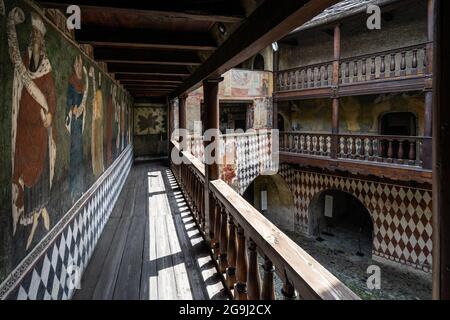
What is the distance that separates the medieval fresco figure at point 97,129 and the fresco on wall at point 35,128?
58 cm

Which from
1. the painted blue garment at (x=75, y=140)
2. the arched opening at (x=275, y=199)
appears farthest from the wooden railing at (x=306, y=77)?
the painted blue garment at (x=75, y=140)

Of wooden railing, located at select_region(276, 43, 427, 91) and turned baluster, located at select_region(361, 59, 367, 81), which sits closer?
wooden railing, located at select_region(276, 43, 427, 91)

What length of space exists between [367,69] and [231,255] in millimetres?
8782

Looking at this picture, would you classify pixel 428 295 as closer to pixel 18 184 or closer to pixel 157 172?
pixel 157 172

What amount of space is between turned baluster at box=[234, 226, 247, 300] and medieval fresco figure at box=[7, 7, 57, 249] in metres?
1.40

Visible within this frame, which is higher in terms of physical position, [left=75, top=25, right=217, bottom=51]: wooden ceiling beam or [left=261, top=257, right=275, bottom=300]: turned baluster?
[left=75, top=25, right=217, bottom=51]: wooden ceiling beam

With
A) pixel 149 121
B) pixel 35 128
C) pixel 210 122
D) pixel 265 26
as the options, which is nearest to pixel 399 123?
pixel 210 122

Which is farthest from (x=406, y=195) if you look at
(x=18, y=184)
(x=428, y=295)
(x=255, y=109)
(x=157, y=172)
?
(x=18, y=184)

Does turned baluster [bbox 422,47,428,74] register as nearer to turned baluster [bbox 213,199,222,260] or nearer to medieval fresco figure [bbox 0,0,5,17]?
turned baluster [bbox 213,199,222,260]

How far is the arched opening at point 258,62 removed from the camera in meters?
13.3

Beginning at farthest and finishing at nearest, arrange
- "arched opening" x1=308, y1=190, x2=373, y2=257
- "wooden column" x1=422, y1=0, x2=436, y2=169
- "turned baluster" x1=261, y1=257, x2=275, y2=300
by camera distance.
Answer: "arched opening" x1=308, y1=190, x2=373, y2=257
"wooden column" x1=422, y1=0, x2=436, y2=169
"turned baluster" x1=261, y1=257, x2=275, y2=300

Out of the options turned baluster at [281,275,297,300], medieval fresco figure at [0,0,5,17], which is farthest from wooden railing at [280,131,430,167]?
medieval fresco figure at [0,0,5,17]

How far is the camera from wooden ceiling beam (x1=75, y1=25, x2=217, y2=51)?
2790 mm

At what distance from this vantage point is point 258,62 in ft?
45.0
